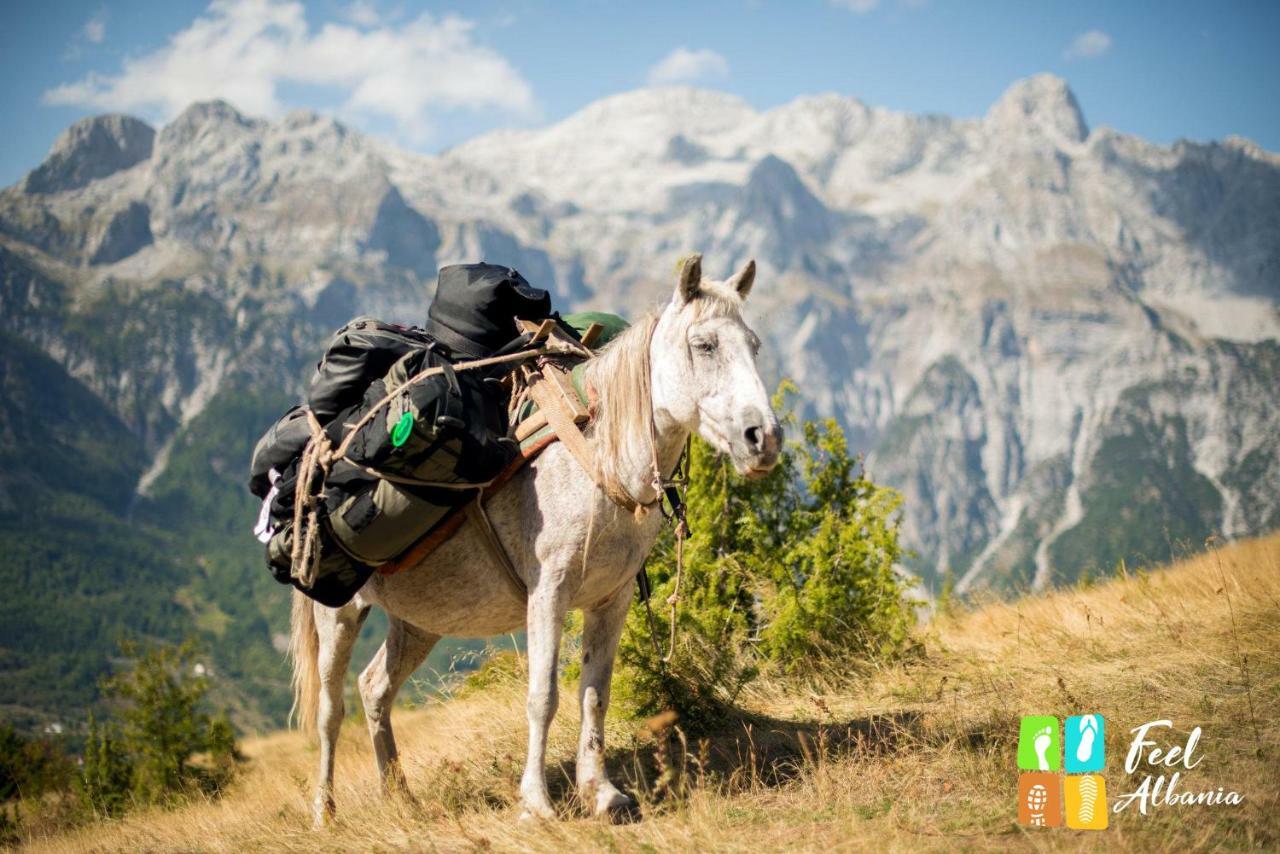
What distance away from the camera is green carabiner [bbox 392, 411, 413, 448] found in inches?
227

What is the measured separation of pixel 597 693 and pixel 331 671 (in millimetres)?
2598

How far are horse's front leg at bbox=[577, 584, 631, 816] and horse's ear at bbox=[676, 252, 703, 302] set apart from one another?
212 cm

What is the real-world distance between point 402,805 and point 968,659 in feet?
19.4

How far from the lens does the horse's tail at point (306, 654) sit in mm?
8156

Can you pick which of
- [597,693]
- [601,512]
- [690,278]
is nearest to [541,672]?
[597,693]

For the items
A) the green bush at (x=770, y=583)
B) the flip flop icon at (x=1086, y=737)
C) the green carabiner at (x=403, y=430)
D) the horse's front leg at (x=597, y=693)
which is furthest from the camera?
the green bush at (x=770, y=583)

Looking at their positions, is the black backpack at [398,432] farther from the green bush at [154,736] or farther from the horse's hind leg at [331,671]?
the green bush at [154,736]

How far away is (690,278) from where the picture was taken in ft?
18.7

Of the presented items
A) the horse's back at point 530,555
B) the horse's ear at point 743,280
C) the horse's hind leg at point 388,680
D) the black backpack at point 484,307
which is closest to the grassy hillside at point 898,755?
the horse's hind leg at point 388,680

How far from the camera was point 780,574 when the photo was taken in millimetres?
10062

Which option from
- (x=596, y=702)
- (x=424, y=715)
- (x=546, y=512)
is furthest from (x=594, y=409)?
(x=424, y=715)

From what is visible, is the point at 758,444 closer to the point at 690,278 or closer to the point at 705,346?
the point at 705,346

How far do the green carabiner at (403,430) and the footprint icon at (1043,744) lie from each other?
4527 millimetres

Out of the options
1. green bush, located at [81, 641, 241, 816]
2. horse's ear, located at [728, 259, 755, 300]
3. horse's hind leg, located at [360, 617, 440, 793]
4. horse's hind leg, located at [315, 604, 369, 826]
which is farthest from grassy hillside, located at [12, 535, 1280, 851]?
green bush, located at [81, 641, 241, 816]
